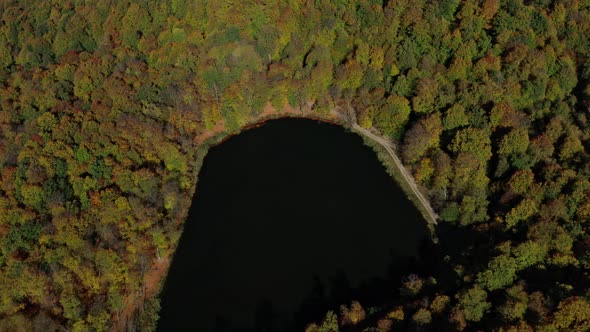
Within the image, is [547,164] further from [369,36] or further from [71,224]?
[71,224]

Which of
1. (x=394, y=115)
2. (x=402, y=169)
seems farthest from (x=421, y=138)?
(x=394, y=115)

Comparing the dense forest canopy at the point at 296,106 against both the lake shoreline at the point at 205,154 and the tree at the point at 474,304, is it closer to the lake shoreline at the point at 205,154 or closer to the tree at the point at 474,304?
the tree at the point at 474,304

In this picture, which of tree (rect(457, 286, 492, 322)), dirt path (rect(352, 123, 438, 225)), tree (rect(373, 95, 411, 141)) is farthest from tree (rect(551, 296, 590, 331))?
tree (rect(373, 95, 411, 141))

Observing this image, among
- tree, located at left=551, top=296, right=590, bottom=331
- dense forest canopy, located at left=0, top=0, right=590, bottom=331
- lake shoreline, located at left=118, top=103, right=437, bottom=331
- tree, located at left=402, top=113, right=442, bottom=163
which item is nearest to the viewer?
tree, located at left=551, top=296, right=590, bottom=331

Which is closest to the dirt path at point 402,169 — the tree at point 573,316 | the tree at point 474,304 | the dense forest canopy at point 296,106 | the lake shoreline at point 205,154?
the lake shoreline at point 205,154

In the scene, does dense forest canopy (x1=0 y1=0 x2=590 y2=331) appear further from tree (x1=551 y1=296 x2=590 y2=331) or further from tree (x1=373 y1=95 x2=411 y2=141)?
tree (x1=373 y1=95 x2=411 y2=141)

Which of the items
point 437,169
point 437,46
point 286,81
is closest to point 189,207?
point 286,81

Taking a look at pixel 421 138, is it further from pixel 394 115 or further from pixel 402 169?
pixel 394 115

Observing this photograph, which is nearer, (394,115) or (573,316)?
(573,316)
